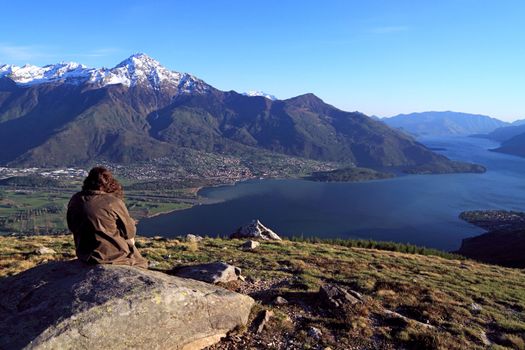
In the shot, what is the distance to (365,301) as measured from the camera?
13.6 meters

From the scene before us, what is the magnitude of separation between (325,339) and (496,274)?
17.4 metres

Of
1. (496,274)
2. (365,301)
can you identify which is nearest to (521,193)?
(496,274)

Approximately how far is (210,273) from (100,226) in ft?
16.0

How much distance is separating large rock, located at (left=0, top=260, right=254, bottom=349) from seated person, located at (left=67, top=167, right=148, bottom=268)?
48cm

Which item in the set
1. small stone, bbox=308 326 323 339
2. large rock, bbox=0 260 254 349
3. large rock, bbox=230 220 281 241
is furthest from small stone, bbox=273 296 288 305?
large rock, bbox=230 220 281 241

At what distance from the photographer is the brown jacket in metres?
10.0

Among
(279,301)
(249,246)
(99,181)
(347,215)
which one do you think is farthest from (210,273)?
(347,215)

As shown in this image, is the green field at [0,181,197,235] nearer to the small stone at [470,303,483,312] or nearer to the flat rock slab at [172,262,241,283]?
the flat rock slab at [172,262,241,283]

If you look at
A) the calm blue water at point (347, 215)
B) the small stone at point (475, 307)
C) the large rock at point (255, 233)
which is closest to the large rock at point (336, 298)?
the small stone at point (475, 307)

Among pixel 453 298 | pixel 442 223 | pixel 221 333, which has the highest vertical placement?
pixel 221 333

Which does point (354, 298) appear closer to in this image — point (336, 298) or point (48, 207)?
point (336, 298)

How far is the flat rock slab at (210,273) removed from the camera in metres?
13.6

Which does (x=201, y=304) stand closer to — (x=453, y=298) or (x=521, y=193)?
(x=453, y=298)

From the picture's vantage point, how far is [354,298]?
13453mm
